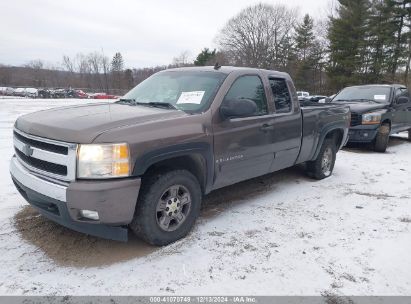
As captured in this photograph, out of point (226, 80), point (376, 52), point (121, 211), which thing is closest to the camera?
point (121, 211)

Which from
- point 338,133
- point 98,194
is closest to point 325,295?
point 98,194

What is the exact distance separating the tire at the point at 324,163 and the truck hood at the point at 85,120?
3.30m

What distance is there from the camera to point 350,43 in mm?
37156

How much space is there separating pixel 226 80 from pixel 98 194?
2.07 metres

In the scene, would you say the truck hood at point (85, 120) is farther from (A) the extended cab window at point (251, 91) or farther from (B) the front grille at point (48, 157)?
(A) the extended cab window at point (251, 91)

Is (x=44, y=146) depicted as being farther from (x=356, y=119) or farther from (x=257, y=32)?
(x=257, y=32)

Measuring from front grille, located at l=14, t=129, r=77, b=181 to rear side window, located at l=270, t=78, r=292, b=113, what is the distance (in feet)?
9.50

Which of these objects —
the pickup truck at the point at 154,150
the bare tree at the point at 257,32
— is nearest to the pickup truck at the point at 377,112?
the pickup truck at the point at 154,150

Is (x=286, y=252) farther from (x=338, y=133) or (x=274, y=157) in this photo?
(x=338, y=133)

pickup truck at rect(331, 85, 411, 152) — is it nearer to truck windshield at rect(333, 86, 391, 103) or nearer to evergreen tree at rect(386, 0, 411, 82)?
truck windshield at rect(333, 86, 391, 103)

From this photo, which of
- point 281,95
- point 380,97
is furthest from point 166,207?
point 380,97

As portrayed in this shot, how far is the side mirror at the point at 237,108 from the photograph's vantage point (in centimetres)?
367

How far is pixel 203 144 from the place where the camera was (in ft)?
11.7

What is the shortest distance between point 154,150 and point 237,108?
3.63 feet
